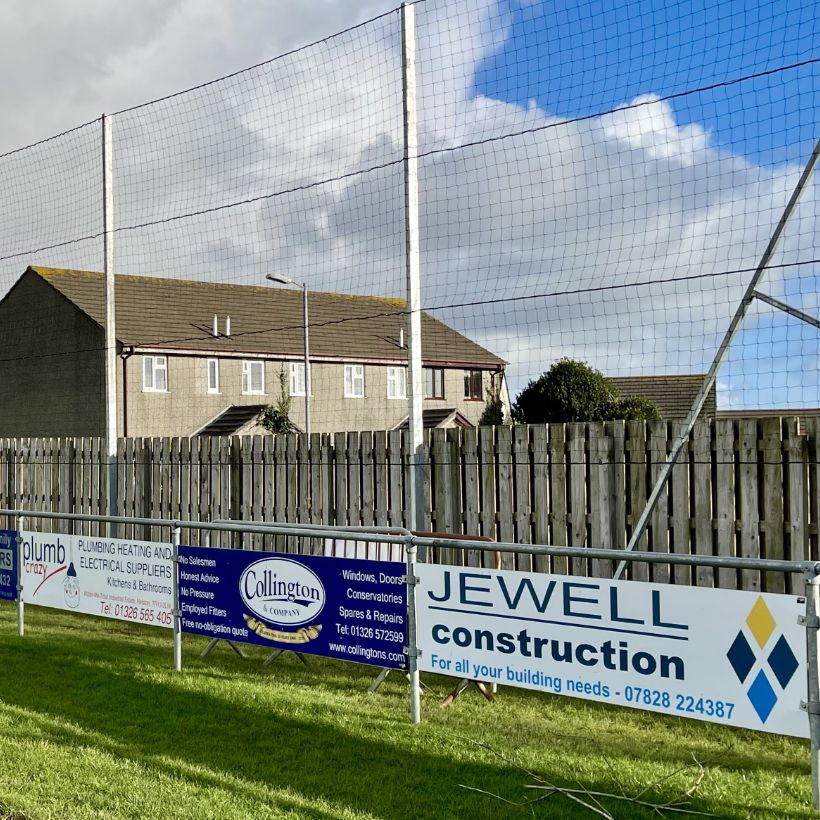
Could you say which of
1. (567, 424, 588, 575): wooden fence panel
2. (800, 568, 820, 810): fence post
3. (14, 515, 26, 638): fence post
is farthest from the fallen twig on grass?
(14, 515, 26, 638): fence post

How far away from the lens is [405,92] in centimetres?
923

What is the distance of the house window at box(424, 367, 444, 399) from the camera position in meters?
43.1

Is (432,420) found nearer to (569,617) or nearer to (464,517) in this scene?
(464,517)

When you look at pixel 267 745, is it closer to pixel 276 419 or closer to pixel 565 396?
pixel 565 396

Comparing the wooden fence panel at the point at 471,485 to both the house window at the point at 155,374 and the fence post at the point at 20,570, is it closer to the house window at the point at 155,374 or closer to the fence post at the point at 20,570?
the fence post at the point at 20,570

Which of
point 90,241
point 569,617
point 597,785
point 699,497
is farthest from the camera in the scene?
point 90,241

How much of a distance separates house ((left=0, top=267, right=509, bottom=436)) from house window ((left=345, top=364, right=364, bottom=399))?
3.3 inches

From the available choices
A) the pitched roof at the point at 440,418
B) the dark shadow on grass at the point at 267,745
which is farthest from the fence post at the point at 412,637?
the pitched roof at the point at 440,418

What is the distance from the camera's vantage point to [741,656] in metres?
5.31

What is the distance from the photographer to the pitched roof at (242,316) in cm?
3588

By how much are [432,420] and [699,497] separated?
31.0 m

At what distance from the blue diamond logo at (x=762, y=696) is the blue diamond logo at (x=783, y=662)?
7cm

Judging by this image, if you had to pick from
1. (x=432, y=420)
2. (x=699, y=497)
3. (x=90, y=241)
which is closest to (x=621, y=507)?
(x=699, y=497)

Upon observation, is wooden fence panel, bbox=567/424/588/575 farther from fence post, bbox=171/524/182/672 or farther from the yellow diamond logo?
the yellow diamond logo
